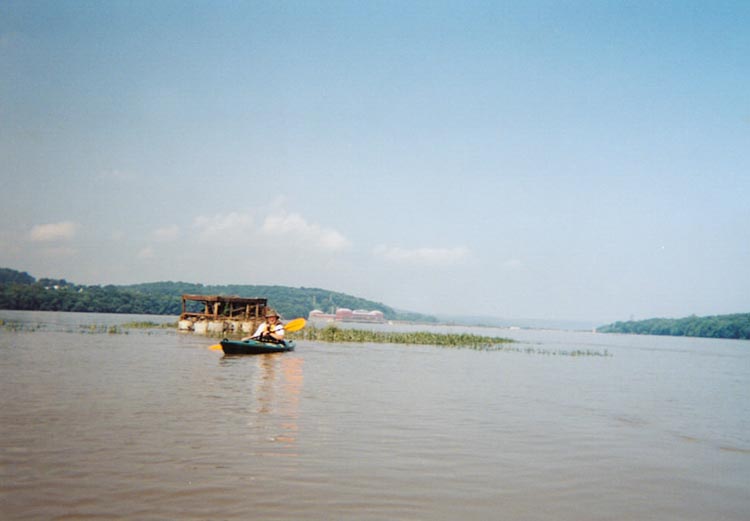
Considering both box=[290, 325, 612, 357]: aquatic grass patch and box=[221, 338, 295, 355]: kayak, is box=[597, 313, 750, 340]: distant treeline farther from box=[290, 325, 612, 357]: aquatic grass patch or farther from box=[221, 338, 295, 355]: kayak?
box=[221, 338, 295, 355]: kayak

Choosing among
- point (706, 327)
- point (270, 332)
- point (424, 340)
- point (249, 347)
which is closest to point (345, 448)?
point (249, 347)

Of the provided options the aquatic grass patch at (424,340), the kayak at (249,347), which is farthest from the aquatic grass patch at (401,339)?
the kayak at (249,347)

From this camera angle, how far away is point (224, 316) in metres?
54.1

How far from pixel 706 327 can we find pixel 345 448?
170m

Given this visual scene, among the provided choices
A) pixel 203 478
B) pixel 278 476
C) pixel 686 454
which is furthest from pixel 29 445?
pixel 686 454

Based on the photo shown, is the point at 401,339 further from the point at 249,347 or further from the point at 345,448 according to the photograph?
the point at 345,448

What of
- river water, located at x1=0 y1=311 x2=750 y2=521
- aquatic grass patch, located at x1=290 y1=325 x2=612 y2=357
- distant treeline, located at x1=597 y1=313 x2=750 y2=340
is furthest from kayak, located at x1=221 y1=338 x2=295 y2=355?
distant treeline, located at x1=597 y1=313 x2=750 y2=340

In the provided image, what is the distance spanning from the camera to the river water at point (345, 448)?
8445 mm

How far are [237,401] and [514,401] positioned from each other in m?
9.60

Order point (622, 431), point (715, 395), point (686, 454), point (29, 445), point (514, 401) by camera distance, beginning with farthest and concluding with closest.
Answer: point (715, 395)
point (514, 401)
point (622, 431)
point (686, 454)
point (29, 445)

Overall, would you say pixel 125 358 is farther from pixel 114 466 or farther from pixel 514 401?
pixel 114 466

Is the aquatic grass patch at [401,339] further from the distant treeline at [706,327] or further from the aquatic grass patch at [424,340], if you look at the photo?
the distant treeline at [706,327]

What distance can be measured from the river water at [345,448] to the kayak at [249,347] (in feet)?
16.9

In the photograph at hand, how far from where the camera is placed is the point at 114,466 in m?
9.54
